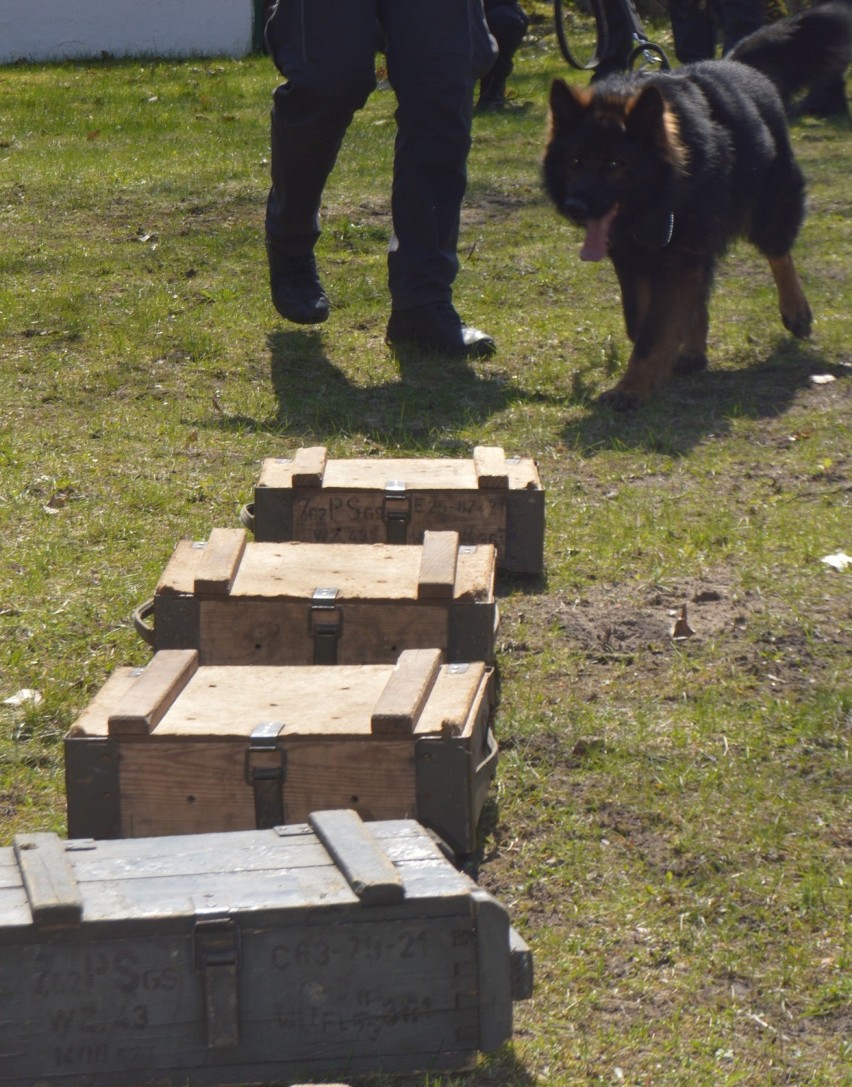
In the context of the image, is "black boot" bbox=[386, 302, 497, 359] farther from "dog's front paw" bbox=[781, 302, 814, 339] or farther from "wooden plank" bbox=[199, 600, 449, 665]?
"wooden plank" bbox=[199, 600, 449, 665]

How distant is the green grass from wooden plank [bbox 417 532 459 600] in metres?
0.34

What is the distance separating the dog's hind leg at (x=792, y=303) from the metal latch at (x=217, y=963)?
197 inches

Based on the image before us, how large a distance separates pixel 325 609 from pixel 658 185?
295 centimetres

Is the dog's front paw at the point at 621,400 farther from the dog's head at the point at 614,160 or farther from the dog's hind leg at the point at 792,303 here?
the dog's hind leg at the point at 792,303

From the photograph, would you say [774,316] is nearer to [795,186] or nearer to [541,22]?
[795,186]

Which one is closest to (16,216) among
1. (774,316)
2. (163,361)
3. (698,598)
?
(163,361)

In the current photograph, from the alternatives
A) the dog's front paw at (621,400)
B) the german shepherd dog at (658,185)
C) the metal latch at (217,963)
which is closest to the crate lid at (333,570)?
the metal latch at (217,963)

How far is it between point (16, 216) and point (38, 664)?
5.50 metres

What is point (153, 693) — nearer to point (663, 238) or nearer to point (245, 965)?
point (245, 965)

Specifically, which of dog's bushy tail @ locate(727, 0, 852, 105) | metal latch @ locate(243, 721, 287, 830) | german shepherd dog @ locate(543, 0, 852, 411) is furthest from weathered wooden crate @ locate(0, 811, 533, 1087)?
dog's bushy tail @ locate(727, 0, 852, 105)

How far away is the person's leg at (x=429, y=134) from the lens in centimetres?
536

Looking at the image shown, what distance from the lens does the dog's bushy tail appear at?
6.39 meters

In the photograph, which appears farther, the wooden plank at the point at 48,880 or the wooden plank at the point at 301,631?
the wooden plank at the point at 301,631

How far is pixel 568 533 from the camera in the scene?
13.8ft
